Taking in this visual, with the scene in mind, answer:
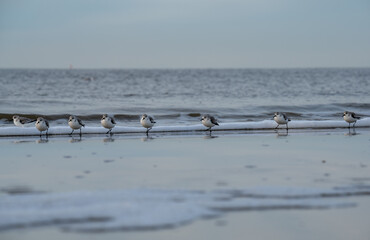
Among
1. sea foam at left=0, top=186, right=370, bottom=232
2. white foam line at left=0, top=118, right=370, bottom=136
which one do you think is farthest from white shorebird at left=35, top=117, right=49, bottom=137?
sea foam at left=0, top=186, right=370, bottom=232

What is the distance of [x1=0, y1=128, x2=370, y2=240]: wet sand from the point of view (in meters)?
6.96

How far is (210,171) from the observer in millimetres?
10320

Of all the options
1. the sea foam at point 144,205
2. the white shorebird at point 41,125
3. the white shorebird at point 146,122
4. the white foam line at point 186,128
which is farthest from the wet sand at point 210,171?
the white foam line at point 186,128

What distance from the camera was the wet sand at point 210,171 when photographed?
696cm

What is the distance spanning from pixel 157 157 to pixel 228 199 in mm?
3858

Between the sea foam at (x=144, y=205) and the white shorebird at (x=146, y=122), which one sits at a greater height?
the white shorebird at (x=146, y=122)

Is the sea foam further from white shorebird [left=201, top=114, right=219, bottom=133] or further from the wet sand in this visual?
white shorebird [left=201, top=114, right=219, bottom=133]

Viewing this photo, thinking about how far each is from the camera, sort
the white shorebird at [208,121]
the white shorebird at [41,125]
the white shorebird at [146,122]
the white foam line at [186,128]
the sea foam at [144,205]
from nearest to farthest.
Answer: the sea foam at [144,205] → the white shorebird at [41,125] → the white foam line at [186,128] → the white shorebird at [146,122] → the white shorebird at [208,121]

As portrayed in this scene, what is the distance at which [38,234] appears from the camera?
267 inches

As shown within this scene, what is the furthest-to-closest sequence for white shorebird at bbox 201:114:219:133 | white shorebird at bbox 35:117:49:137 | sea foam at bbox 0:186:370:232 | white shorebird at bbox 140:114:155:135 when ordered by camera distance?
white shorebird at bbox 201:114:219:133 < white shorebird at bbox 140:114:155:135 < white shorebird at bbox 35:117:49:137 < sea foam at bbox 0:186:370:232

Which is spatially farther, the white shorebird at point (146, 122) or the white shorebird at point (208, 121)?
the white shorebird at point (208, 121)

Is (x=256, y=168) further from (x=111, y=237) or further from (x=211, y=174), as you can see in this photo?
(x=111, y=237)

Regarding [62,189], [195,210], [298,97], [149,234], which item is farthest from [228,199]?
[298,97]

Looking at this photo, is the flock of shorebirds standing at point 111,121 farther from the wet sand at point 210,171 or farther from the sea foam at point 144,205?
the sea foam at point 144,205
